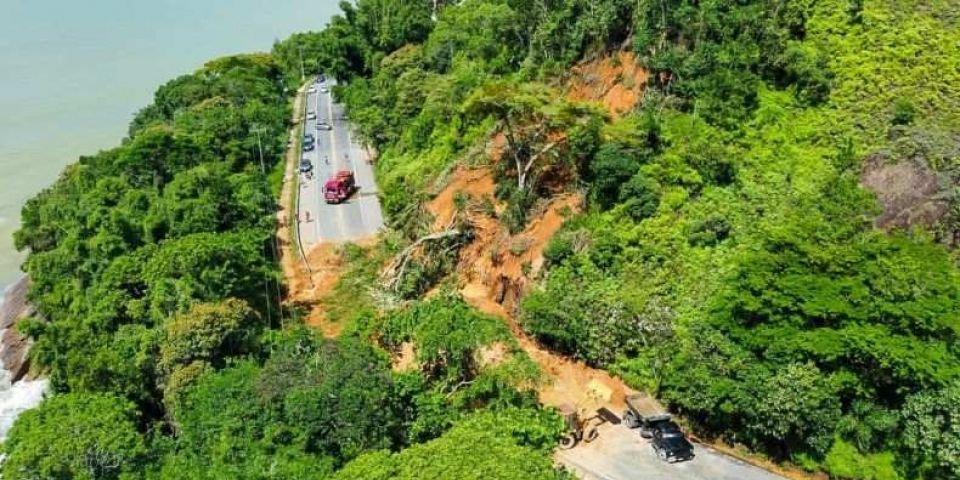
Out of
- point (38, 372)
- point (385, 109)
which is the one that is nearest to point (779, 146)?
point (385, 109)

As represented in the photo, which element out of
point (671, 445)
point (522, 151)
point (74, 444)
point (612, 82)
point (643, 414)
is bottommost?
point (671, 445)

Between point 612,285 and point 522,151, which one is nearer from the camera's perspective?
point 612,285

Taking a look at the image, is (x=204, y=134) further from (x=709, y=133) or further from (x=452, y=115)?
(x=709, y=133)

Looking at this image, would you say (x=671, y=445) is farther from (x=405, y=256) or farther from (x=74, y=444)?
(x=74, y=444)

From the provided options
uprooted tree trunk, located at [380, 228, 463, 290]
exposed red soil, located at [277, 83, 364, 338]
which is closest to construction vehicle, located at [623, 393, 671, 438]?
uprooted tree trunk, located at [380, 228, 463, 290]

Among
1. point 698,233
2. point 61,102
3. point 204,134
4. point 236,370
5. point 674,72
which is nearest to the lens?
point 236,370

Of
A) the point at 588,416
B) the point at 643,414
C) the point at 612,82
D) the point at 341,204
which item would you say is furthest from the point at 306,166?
the point at 643,414

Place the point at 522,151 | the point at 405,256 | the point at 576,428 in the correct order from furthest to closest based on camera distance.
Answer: the point at 522,151 < the point at 405,256 < the point at 576,428

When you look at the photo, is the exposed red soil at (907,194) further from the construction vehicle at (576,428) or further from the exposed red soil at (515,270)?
the construction vehicle at (576,428)
